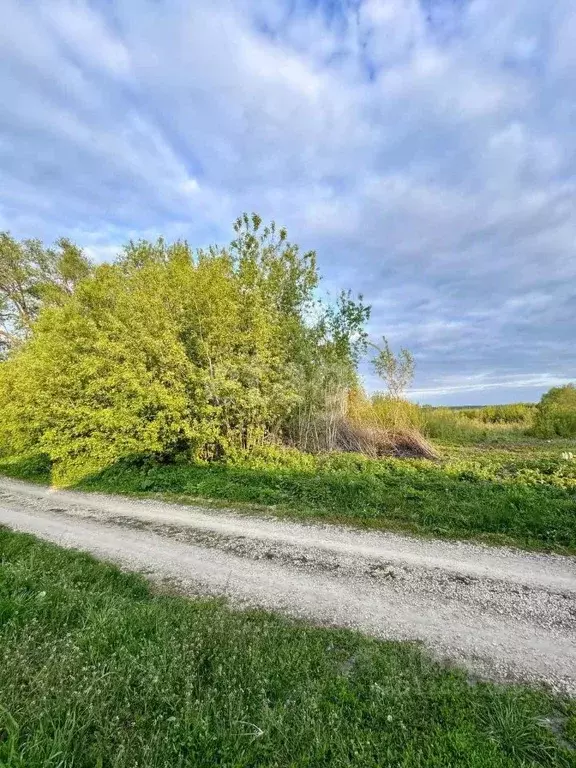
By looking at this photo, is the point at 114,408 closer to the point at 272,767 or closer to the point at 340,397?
the point at 340,397

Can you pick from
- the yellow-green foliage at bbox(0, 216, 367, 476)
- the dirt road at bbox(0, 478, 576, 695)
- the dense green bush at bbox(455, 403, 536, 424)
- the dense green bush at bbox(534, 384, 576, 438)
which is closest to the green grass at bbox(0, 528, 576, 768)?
the dirt road at bbox(0, 478, 576, 695)

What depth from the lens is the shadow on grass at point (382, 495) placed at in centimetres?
702

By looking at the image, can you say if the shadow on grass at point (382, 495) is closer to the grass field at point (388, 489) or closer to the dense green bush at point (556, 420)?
the grass field at point (388, 489)

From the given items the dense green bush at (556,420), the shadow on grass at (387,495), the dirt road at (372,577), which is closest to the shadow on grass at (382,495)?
the shadow on grass at (387,495)

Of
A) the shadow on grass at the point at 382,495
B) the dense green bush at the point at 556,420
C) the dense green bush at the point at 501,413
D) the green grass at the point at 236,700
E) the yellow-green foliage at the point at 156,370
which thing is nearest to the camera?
the green grass at the point at 236,700

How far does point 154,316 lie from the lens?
1198 centimetres

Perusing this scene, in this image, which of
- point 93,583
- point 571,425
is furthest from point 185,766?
point 571,425

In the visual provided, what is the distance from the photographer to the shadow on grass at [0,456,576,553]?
702 cm

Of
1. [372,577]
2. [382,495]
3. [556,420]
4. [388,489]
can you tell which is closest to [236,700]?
[372,577]

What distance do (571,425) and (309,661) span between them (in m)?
24.7

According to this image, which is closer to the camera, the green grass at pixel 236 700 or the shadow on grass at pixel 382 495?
the green grass at pixel 236 700

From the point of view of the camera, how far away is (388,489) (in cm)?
908

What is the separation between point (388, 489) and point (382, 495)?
51 centimetres

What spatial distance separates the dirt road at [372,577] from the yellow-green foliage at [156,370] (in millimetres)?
3595
